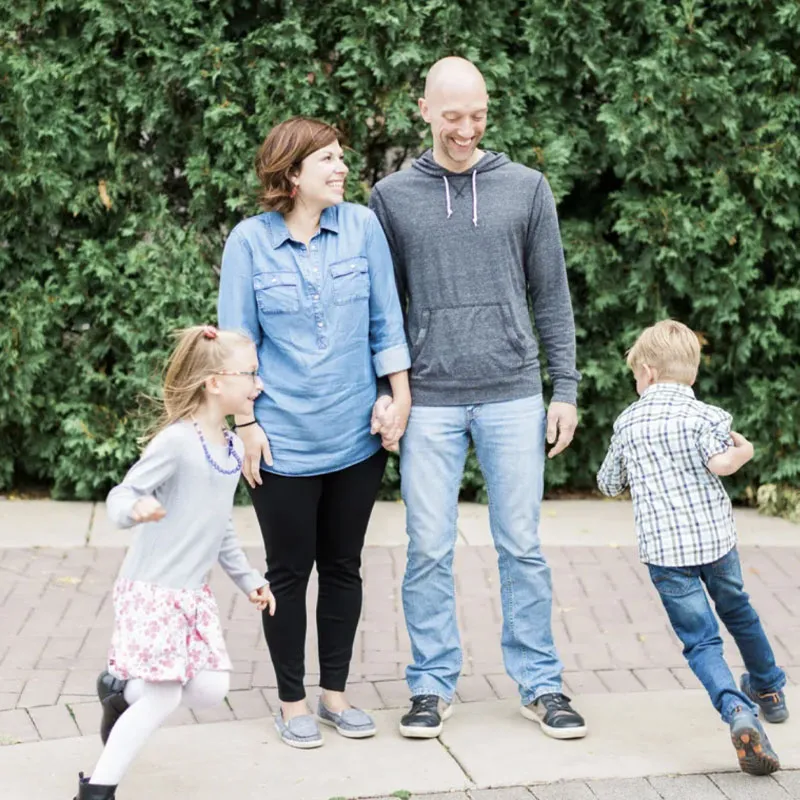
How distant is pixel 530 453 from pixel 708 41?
3330mm

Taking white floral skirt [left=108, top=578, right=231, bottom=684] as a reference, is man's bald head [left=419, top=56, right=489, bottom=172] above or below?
above

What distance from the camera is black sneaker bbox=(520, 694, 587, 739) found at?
426 centimetres

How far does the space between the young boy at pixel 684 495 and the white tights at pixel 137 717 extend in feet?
4.38

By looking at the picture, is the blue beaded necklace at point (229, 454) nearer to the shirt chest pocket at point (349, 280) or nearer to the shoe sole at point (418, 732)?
the shirt chest pocket at point (349, 280)

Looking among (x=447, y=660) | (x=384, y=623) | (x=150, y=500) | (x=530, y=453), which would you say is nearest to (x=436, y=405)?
(x=530, y=453)

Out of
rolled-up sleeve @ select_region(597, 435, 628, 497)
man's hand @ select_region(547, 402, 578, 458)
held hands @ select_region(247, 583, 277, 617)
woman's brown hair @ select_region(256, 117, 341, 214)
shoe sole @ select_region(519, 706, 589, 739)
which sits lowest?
shoe sole @ select_region(519, 706, 589, 739)

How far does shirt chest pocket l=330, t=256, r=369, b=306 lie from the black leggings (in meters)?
0.50

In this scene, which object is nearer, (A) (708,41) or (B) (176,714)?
(B) (176,714)

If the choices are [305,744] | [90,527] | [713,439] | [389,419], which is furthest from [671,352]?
[90,527]

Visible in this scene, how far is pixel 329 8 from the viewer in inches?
267

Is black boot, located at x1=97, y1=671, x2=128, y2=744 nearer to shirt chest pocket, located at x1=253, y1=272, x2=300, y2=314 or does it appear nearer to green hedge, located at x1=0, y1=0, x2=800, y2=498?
shirt chest pocket, located at x1=253, y1=272, x2=300, y2=314

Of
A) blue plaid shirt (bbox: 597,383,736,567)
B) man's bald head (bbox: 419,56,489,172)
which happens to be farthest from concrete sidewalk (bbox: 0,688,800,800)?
man's bald head (bbox: 419,56,489,172)

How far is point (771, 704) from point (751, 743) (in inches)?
20.4

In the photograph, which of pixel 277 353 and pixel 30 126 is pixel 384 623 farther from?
pixel 30 126
